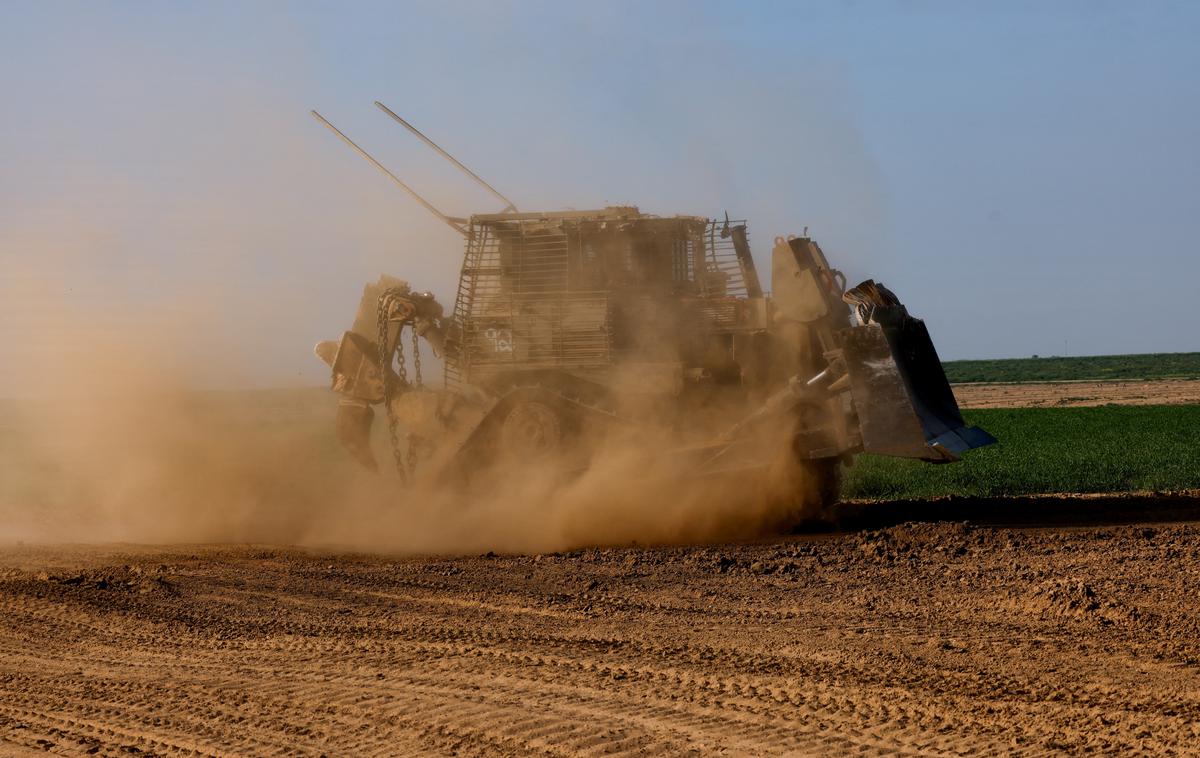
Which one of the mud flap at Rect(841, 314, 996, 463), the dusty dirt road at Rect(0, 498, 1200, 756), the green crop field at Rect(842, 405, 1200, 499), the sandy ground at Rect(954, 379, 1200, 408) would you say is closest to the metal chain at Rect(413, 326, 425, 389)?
the dusty dirt road at Rect(0, 498, 1200, 756)

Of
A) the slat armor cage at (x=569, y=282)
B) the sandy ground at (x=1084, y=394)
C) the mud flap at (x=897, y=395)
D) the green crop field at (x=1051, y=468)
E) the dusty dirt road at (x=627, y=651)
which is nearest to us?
the dusty dirt road at (x=627, y=651)

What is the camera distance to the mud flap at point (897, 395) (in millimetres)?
13688

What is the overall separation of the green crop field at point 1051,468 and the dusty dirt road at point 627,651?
7.44 metres

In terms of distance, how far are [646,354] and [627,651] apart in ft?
21.1

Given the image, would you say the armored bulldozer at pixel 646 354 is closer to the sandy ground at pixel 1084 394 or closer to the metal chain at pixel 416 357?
the metal chain at pixel 416 357

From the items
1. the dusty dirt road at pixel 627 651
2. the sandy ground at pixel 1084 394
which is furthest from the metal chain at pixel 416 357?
the sandy ground at pixel 1084 394

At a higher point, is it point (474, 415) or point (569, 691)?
point (474, 415)

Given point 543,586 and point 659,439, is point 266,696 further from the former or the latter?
point 659,439

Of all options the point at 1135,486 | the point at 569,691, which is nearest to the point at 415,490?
the point at 569,691

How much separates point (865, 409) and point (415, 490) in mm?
5477

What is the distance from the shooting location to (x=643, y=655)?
884 cm

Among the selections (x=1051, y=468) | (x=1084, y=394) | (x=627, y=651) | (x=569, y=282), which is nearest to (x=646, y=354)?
(x=569, y=282)

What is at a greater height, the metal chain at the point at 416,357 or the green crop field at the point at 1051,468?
the metal chain at the point at 416,357

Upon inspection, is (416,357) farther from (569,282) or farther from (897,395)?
(897,395)
